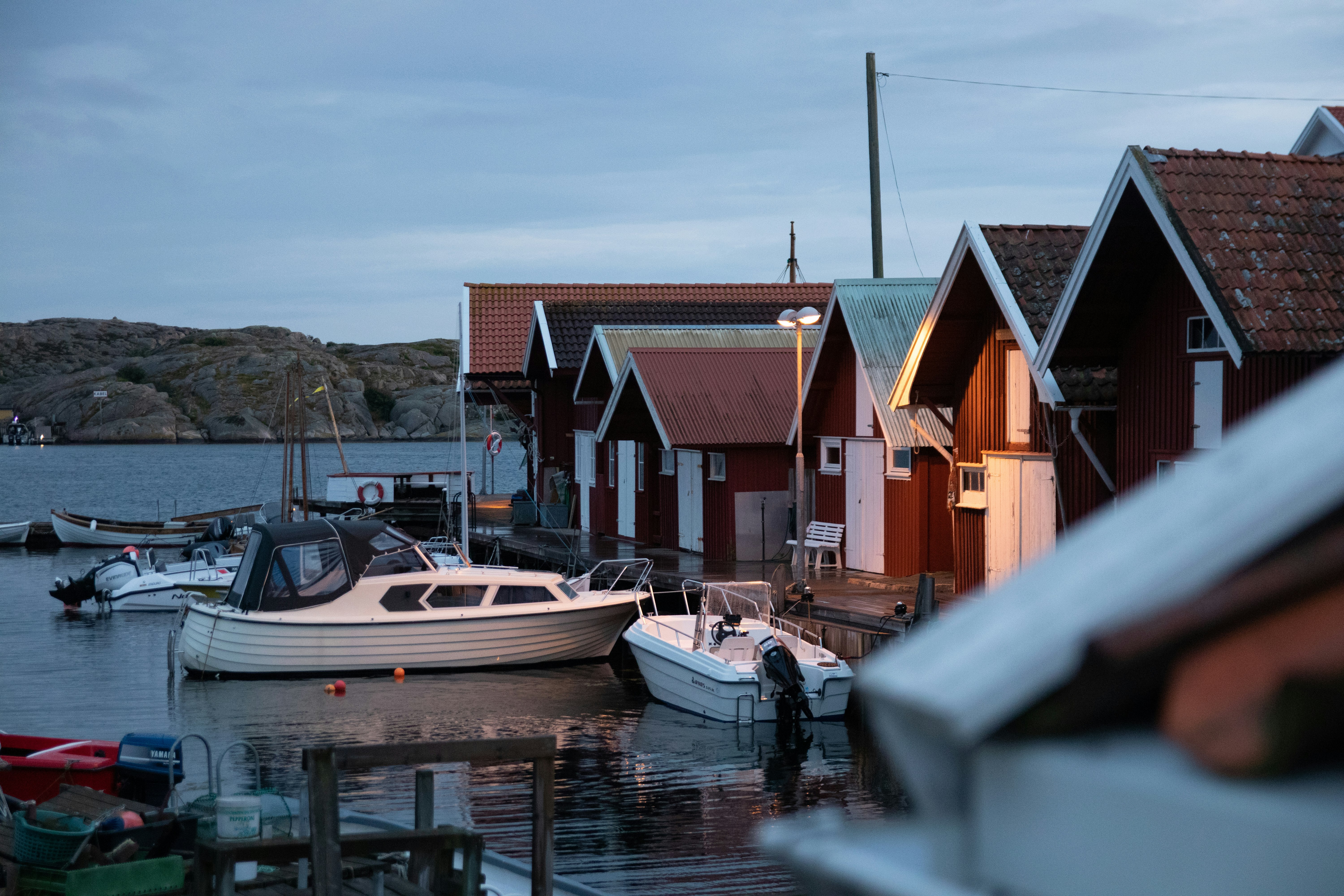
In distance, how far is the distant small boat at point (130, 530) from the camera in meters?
54.4

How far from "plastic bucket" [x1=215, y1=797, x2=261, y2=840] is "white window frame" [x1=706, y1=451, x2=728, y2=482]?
20.3 m

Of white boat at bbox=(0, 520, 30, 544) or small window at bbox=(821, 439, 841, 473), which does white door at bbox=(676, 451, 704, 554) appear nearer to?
small window at bbox=(821, 439, 841, 473)

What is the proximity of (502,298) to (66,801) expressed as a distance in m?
34.7

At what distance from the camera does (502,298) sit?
4516cm

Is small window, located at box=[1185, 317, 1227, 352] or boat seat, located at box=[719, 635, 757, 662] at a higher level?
small window, located at box=[1185, 317, 1227, 352]

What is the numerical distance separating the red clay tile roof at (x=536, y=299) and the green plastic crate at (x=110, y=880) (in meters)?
34.7

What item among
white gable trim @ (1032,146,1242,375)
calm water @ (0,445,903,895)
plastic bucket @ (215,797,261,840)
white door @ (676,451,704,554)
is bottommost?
calm water @ (0,445,903,895)

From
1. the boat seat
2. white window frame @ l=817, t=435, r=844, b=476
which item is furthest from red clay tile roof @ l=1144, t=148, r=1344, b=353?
white window frame @ l=817, t=435, r=844, b=476

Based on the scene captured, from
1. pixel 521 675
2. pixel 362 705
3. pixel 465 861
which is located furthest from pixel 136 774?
pixel 521 675

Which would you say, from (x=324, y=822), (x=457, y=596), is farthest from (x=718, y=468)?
(x=324, y=822)

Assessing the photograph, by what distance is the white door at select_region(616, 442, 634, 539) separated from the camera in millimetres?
→ 35406

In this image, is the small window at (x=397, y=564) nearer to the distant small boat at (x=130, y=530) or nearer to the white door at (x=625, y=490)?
the white door at (x=625, y=490)

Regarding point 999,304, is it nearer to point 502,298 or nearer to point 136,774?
point 136,774

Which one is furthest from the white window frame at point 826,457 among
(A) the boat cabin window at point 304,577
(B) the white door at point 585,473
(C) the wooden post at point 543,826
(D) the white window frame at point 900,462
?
(C) the wooden post at point 543,826
